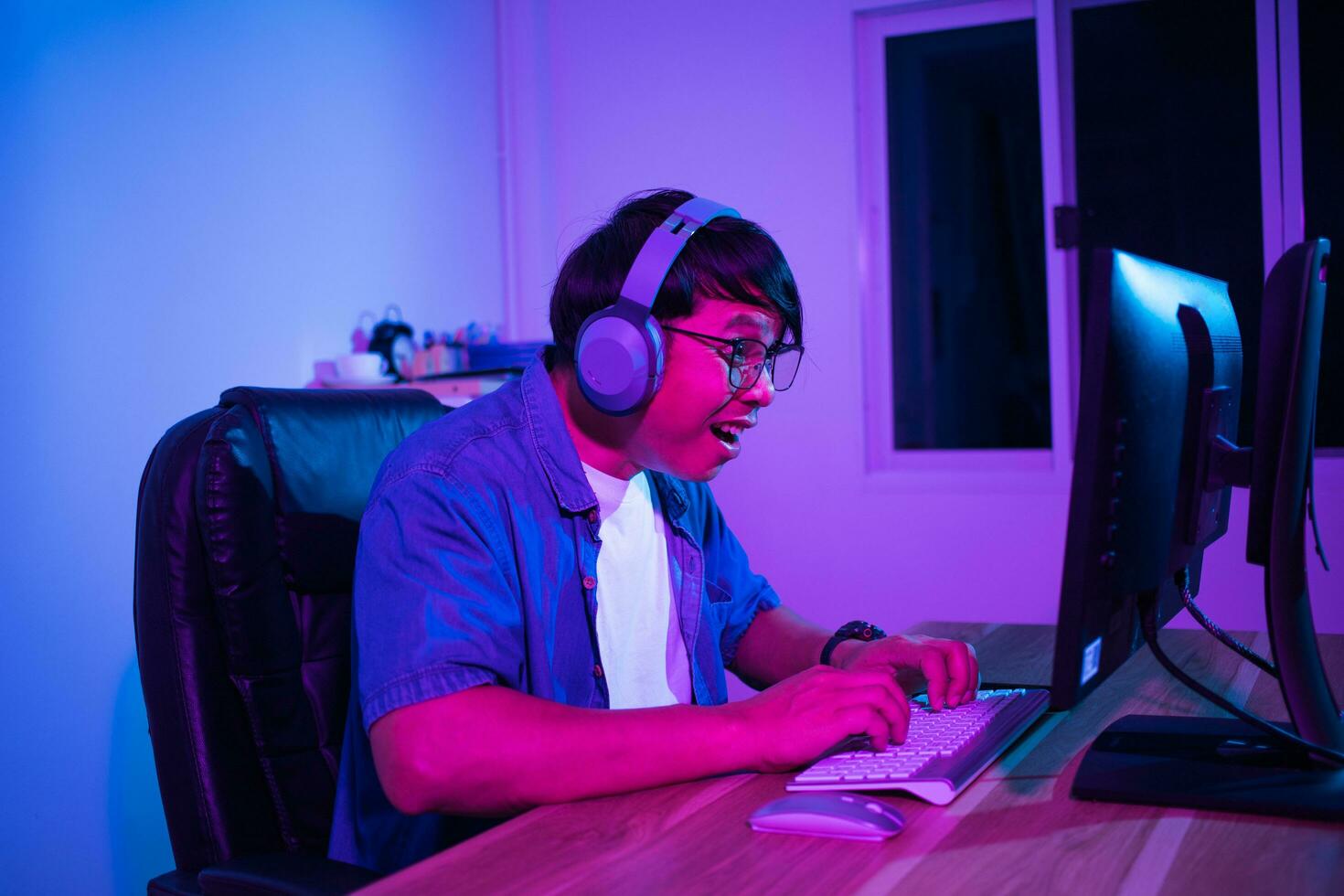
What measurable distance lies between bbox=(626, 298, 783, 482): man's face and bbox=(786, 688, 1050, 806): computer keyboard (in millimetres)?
380

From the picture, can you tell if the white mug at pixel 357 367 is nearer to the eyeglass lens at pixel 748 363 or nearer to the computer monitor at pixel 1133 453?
the eyeglass lens at pixel 748 363

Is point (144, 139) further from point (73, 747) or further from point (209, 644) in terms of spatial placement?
point (209, 644)

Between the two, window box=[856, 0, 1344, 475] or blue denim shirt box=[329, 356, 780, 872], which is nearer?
blue denim shirt box=[329, 356, 780, 872]

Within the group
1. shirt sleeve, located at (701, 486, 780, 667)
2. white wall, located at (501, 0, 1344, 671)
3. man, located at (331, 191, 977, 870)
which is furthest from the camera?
white wall, located at (501, 0, 1344, 671)

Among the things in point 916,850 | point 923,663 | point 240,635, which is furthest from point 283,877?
point 923,663

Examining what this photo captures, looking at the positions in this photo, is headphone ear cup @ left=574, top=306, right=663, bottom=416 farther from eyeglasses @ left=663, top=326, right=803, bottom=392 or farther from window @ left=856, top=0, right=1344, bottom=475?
window @ left=856, top=0, right=1344, bottom=475

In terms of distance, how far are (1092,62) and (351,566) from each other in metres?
2.97

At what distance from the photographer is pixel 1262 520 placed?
3.20 ft

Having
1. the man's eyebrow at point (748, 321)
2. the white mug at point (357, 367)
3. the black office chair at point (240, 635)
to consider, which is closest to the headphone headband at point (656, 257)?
the man's eyebrow at point (748, 321)

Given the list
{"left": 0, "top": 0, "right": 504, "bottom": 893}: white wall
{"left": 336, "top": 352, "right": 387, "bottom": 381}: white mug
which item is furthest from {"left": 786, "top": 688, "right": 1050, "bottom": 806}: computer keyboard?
{"left": 336, "top": 352, "right": 387, "bottom": 381}: white mug

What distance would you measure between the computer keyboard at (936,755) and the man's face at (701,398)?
38 centimetres

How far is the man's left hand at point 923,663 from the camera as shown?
4.02 feet

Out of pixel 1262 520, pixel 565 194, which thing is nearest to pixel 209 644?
pixel 1262 520

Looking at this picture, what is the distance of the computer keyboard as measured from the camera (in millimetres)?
941
